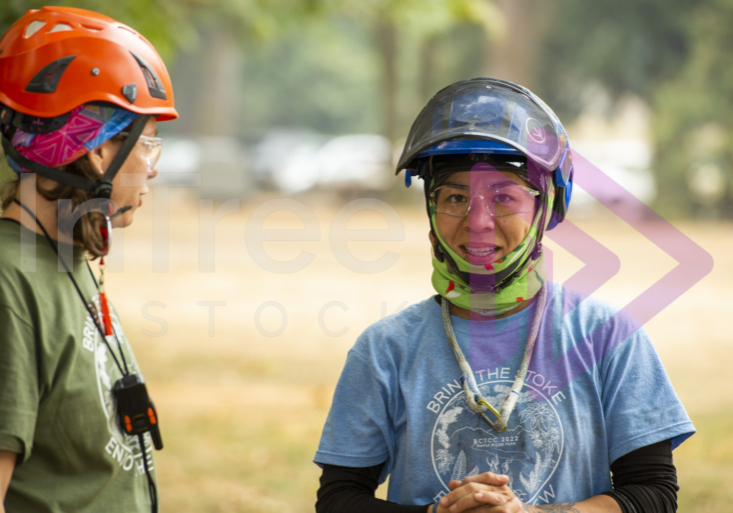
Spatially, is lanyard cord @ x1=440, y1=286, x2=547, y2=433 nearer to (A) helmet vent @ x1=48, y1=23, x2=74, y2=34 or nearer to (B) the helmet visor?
(B) the helmet visor

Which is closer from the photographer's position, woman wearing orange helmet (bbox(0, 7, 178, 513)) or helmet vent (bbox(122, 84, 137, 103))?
woman wearing orange helmet (bbox(0, 7, 178, 513))

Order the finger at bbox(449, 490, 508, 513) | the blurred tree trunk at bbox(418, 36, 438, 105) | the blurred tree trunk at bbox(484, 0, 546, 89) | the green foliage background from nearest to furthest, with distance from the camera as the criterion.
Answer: the finger at bbox(449, 490, 508, 513) → the green foliage background → the blurred tree trunk at bbox(484, 0, 546, 89) → the blurred tree trunk at bbox(418, 36, 438, 105)

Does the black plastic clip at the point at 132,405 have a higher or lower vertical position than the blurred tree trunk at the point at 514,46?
lower

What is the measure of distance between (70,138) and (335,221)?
1804cm

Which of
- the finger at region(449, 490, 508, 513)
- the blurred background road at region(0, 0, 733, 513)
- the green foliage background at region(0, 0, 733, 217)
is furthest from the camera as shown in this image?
the green foliage background at region(0, 0, 733, 217)

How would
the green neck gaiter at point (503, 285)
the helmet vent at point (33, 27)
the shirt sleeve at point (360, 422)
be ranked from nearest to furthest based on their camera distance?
the shirt sleeve at point (360, 422) < the green neck gaiter at point (503, 285) < the helmet vent at point (33, 27)

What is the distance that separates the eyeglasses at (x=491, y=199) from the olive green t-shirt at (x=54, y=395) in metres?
1.18

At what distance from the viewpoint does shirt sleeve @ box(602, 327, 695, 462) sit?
2.12 metres

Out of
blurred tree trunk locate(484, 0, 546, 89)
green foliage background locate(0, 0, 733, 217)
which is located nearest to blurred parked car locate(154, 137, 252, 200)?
green foliage background locate(0, 0, 733, 217)

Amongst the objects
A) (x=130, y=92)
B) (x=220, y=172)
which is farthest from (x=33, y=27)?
(x=220, y=172)

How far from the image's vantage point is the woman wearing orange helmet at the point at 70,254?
217cm

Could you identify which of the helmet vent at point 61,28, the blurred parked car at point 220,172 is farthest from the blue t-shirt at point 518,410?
the blurred parked car at point 220,172

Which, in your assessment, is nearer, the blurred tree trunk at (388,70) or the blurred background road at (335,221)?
the blurred background road at (335,221)

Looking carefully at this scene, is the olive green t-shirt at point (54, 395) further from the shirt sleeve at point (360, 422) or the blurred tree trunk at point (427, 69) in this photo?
the blurred tree trunk at point (427, 69)
